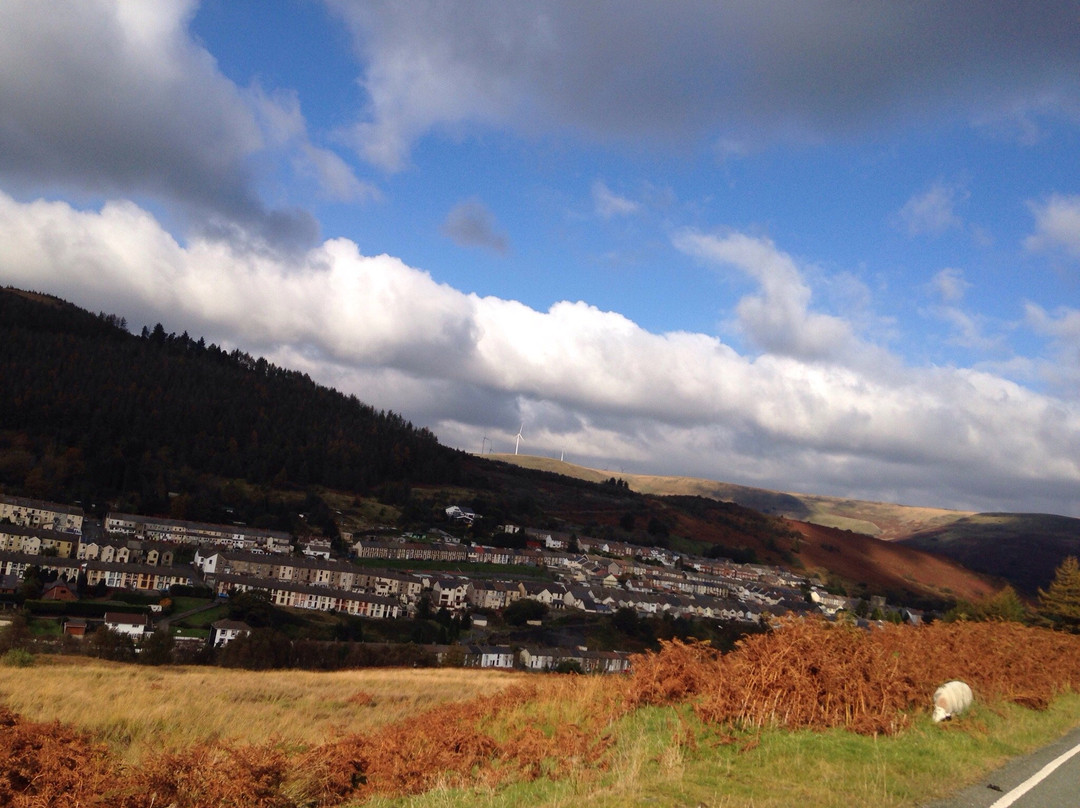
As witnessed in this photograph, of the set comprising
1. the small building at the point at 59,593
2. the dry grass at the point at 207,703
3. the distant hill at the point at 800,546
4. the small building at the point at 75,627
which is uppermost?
the dry grass at the point at 207,703

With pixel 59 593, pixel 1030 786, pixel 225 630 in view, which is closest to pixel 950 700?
pixel 1030 786

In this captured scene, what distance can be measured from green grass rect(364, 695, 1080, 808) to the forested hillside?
11439 centimetres

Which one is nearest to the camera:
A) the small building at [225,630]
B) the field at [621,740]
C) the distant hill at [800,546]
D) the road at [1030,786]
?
the road at [1030,786]

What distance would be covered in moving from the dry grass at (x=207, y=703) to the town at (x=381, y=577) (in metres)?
15.3

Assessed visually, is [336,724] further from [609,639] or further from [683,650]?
[609,639]

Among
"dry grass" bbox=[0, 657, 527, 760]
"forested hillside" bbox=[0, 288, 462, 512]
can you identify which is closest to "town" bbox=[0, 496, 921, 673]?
"dry grass" bbox=[0, 657, 527, 760]

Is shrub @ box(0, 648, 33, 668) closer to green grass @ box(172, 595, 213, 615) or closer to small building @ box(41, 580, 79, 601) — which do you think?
green grass @ box(172, 595, 213, 615)

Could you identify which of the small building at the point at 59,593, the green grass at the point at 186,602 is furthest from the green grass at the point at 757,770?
the small building at the point at 59,593

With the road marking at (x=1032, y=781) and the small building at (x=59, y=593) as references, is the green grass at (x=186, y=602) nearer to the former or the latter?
the small building at (x=59, y=593)

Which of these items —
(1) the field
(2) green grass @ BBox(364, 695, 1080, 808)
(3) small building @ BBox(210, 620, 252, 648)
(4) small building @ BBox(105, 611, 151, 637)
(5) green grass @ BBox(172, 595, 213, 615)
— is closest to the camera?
(2) green grass @ BBox(364, 695, 1080, 808)

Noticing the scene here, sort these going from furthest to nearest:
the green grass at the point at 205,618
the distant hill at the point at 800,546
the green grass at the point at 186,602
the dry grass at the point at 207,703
A: the distant hill at the point at 800,546, the green grass at the point at 186,602, the green grass at the point at 205,618, the dry grass at the point at 207,703

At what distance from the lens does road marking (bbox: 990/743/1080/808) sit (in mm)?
7223

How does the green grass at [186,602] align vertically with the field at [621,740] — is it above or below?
below

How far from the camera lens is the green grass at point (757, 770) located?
676 centimetres
